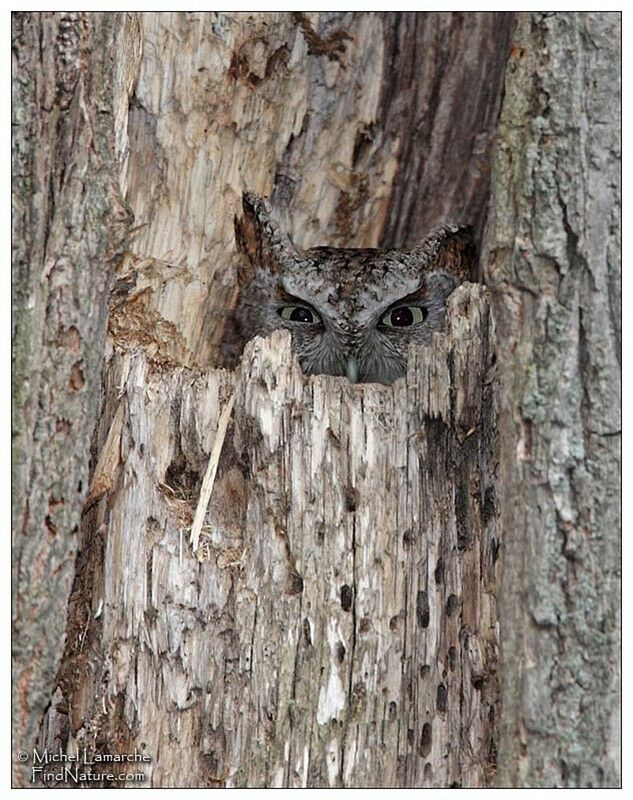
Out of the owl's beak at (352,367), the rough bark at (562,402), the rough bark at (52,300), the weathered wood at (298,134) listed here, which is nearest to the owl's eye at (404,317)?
the owl's beak at (352,367)

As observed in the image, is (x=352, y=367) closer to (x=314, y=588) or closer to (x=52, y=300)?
(x=314, y=588)

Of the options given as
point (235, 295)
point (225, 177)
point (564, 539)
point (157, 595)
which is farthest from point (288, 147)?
point (564, 539)

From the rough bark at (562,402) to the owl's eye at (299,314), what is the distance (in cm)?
140

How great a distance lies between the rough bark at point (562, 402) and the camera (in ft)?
7.08

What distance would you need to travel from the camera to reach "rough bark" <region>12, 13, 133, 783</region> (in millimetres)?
2211

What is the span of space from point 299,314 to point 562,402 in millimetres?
1561

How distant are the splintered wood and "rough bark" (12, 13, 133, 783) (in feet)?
1.33

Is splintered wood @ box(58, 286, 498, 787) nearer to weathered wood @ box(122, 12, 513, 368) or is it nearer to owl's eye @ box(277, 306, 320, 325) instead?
weathered wood @ box(122, 12, 513, 368)

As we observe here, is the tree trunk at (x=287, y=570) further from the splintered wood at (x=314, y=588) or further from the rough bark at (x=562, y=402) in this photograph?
the rough bark at (x=562, y=402)

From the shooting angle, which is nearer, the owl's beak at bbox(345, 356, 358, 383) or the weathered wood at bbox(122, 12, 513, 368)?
the weathered wood at bbox(122, 12, 513, 368)

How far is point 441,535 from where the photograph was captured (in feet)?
8.70

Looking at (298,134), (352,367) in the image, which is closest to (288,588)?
(352,367)

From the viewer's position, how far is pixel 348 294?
3395 mm

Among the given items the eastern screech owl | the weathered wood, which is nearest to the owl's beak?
the eastern screech owl
